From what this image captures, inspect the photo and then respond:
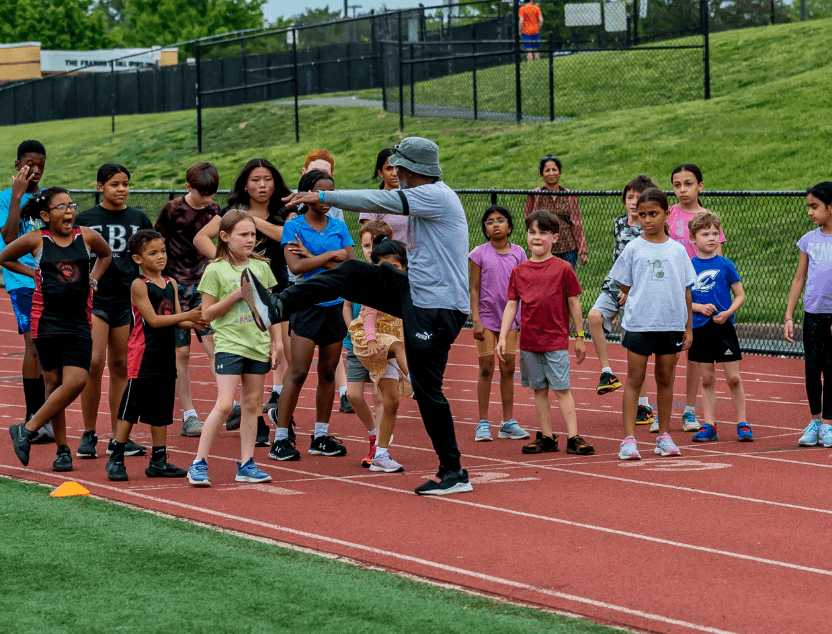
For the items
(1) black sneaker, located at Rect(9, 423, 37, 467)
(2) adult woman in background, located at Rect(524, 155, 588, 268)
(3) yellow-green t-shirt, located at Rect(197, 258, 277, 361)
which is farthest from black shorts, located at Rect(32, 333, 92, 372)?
(2) adult woman in background, located at Rect(524, 155, 588, 268)

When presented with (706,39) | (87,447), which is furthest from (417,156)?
(706,39)

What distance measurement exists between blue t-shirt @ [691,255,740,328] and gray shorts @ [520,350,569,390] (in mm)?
1218

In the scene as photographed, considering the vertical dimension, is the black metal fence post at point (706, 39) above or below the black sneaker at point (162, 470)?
above

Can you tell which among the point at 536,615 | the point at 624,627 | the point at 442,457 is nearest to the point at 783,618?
the point at 624,627

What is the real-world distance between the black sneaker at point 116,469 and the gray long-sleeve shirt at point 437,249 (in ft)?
7.37

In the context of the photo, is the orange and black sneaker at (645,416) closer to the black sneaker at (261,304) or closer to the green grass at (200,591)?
the black sneaker at (261,304)

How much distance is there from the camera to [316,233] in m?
7.92

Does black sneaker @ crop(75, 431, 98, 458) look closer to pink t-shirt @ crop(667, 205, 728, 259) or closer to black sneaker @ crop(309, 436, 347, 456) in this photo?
black sneaker @ crop(309, 436, 347, 456)

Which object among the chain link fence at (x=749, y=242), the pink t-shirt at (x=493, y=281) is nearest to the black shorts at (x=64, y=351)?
the pink t-shirt at (x=493, y=281)

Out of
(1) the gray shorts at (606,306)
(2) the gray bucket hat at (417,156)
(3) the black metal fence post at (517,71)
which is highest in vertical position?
(3) the black metal fence post at (517,71)

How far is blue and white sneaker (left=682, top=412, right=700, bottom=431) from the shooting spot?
8.97m

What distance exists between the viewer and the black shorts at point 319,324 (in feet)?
25.8

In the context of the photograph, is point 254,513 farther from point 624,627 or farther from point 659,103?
point 659,103

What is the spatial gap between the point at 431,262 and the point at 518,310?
2114mm
